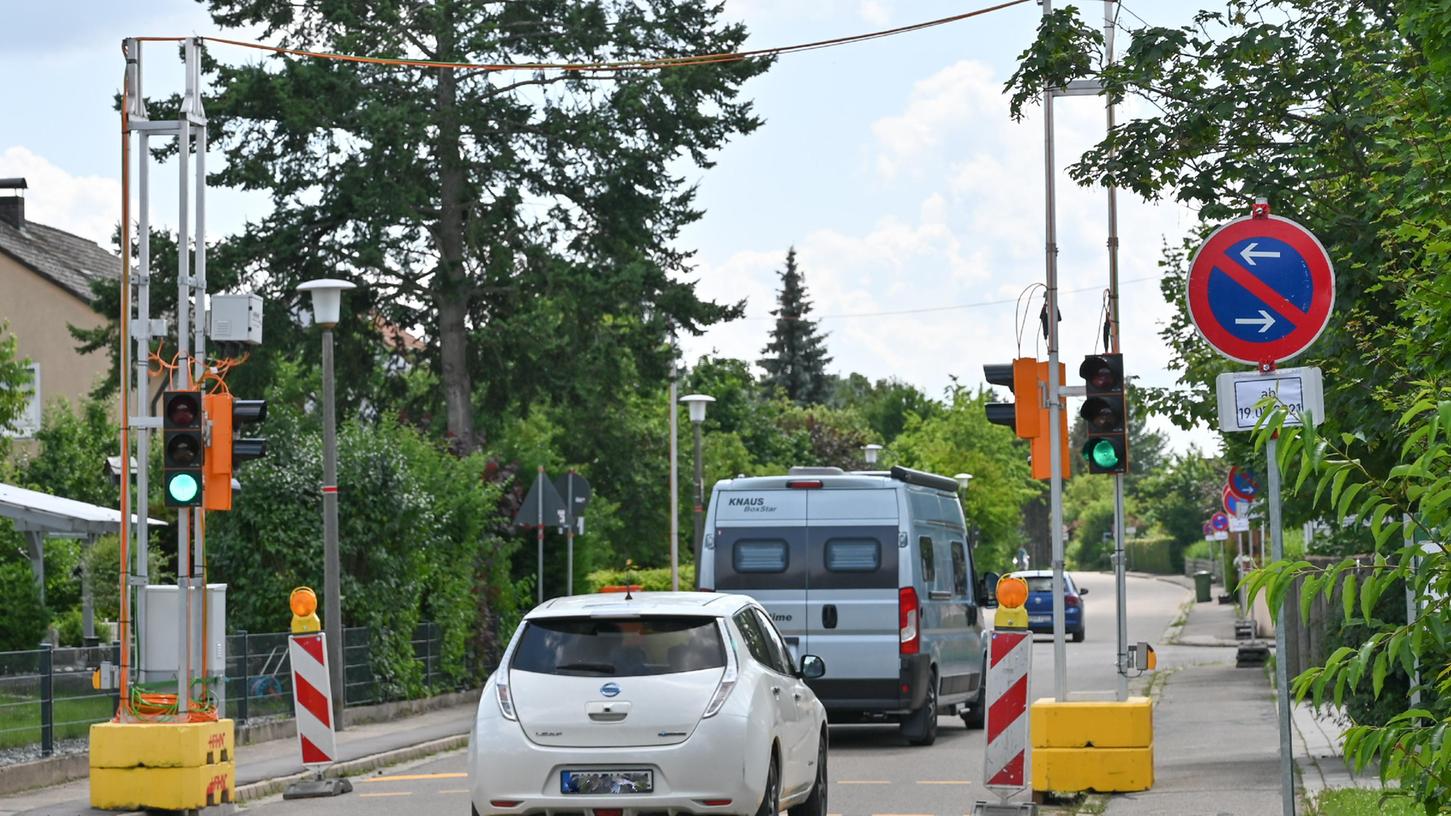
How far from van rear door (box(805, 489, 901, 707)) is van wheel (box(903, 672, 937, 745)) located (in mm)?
690

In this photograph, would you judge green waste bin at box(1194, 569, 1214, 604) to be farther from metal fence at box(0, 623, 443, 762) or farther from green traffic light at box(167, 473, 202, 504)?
green traffic light at box(167, 473, 202, 504)

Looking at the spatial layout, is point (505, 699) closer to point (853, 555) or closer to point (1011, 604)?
point (1011, 604)

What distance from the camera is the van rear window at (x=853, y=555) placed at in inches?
767

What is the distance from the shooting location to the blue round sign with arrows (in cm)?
851

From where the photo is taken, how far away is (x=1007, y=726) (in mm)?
12938

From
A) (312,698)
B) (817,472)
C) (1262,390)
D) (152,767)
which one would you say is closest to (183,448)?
(152,767)

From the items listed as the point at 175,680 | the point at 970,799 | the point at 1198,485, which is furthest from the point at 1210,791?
the point at 1198,485

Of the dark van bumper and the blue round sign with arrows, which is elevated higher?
the blue round sign with arrows

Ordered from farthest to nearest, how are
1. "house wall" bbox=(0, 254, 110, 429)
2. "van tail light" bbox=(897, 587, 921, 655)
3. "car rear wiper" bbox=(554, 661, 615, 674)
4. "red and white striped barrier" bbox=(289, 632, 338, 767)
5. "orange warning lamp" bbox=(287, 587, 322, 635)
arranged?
"house wall" bbox=(0, 254, 110, 429) → "van tail light" bbox=(897, 587, 921, 655) → "red and white striped barrier" bbox=(289, 632, 338, 767) → "orange warning lamp" bbox=(287, 587, 322, 635) → "car rear wiper" bbox=(554, 661, 615, 674)

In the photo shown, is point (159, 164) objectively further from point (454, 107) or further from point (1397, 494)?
point (1397, 494)

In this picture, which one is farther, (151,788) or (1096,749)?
(151,788)

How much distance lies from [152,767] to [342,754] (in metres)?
5.75

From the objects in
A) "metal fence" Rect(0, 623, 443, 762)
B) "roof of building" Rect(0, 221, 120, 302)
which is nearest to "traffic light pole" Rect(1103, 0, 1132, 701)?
"metal fence" Rect(0, 623, 443, 762)


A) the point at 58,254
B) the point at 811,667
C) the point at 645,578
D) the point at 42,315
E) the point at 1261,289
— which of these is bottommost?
the point at 645,578
